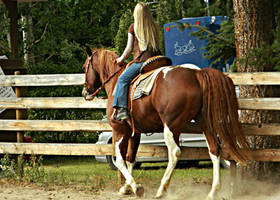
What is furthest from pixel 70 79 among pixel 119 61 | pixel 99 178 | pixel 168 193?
pixel 168 193

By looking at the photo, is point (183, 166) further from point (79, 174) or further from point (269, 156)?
point (269, 156)

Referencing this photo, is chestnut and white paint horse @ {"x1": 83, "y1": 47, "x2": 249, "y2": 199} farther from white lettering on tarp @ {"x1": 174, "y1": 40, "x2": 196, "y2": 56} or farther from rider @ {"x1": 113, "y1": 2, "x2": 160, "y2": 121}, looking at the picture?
white lettering on tarp @ {"x1": 174, "y1": 40, "x2": 196, "y2": 56}

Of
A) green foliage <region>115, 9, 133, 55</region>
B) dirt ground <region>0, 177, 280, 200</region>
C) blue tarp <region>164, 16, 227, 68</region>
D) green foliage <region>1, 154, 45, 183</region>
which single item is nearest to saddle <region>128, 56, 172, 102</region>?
dirt ground <region>0, 177, 280, 200</region>

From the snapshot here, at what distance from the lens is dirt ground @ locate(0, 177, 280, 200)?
7.51 meters

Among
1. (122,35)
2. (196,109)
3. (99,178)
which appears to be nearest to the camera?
(196,109)

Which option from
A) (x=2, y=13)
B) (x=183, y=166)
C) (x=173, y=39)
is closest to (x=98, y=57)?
(x=183, y=166)

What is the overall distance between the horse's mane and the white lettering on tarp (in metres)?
6.72

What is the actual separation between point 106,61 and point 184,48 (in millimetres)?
6952

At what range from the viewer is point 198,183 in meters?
8.62

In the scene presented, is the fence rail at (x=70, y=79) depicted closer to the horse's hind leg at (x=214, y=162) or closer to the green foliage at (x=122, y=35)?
the horse's hind leg at (x=214, y=162)

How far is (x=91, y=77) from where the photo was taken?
842 centimetres

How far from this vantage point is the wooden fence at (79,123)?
780cm

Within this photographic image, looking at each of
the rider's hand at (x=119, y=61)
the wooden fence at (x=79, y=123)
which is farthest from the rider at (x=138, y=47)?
the wooden fence at (x=79, y=123)

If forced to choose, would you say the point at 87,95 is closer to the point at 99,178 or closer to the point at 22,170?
the point at 99,178
